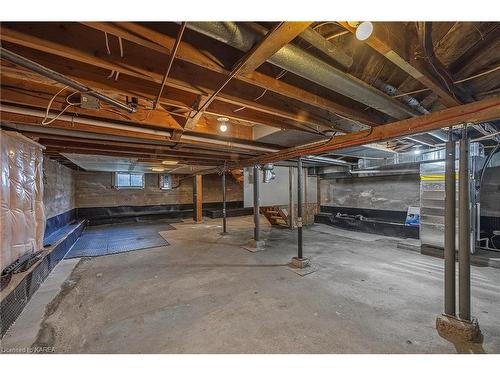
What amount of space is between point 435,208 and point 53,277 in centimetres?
615

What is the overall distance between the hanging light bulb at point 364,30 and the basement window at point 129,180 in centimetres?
815

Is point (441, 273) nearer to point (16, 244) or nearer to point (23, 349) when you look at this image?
point (23, 349)

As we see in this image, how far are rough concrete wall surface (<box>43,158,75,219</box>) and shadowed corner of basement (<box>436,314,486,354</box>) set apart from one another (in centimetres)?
588

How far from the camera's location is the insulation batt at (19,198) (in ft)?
6.96

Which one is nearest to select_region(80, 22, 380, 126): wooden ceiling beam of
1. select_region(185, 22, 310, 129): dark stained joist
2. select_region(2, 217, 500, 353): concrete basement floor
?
select_region(185, 22, 310, 129): dark stained joist

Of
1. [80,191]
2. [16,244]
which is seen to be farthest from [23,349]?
[80,191]

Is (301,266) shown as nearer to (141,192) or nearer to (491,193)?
(491,193)

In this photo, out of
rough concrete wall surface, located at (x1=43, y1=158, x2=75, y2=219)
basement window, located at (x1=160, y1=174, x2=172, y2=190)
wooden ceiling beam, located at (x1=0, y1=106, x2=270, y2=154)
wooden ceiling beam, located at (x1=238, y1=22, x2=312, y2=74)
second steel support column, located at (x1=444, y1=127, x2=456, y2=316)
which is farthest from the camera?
basement window, located at (x1=160, y1=174, x2=172, y2=190)

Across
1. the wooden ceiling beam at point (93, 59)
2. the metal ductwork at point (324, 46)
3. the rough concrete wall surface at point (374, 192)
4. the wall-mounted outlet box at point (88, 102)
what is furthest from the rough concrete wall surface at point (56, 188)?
the rough concrete wall surface at point (374, 192)

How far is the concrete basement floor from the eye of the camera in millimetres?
1688

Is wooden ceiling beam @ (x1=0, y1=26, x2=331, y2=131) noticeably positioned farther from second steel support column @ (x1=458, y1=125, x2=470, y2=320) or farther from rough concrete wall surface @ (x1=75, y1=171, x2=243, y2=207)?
rough concrete wall surface @ (x1=75, y1=171, x2=243, y2=207)

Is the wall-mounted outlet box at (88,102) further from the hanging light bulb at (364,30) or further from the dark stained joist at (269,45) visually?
the hanging light bulb at (364,30)

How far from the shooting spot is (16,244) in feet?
7.70

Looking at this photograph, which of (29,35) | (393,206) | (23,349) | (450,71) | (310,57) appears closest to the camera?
(29,35)
